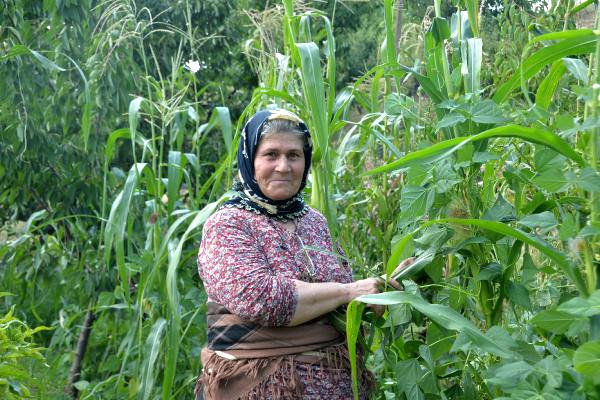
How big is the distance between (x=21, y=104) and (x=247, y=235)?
209 centimetres

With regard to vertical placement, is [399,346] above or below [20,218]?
above

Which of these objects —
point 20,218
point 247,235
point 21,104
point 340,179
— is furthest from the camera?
point 20,218

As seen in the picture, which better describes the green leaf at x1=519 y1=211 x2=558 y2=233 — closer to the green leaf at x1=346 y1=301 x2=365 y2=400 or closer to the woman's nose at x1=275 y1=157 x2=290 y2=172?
the green leaf at x1=346 y1=301 x2=365 y2=400

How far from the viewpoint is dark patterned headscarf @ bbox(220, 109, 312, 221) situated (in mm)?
2502

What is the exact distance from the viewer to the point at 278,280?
2.34m

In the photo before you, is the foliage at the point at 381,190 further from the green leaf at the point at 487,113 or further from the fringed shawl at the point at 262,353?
the fringed shawl at the point at 262,353

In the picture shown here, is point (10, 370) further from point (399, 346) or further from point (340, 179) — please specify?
point (340, 179)

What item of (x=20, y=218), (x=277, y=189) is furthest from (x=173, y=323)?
(x=20, y=218)

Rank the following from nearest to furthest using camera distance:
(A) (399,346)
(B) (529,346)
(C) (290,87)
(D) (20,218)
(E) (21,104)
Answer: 1. (B) (529,346)
2. (A) (399,346)
3. (C) (290,87)
4. (E) (21,104)
5. (D) (20,218)

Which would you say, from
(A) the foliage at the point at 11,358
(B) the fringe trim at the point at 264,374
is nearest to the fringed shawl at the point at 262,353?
(B) the fringe trim at the point at 264,374

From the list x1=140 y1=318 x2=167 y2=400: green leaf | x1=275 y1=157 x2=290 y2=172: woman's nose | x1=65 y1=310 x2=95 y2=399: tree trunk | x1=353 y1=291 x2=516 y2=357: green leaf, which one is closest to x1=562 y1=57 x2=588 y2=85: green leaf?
x1=353 y1=291 x2=516 y2=357: green leaf

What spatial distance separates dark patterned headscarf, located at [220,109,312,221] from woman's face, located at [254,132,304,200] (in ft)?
0.06

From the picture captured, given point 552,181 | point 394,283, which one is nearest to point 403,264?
point 394,283

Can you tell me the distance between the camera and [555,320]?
67.1 inches
